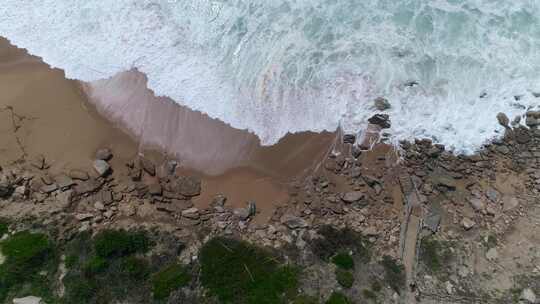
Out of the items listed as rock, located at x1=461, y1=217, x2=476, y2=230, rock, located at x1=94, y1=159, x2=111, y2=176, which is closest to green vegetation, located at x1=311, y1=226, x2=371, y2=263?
rock, located at x1=461, y1=217, x2=476, y2=230

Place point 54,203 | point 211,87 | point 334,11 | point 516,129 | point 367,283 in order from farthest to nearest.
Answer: point 334,11
point 211,87
point 516,129
point 54,203
point 367,283

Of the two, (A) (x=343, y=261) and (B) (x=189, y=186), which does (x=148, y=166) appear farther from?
(A) (x=343, y=261)

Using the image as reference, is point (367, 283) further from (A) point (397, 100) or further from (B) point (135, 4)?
(B) point (135, 4)

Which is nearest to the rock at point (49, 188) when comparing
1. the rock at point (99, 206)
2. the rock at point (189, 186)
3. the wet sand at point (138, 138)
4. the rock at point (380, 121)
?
the wet sand at point (138, 138)

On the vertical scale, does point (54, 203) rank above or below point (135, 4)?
below

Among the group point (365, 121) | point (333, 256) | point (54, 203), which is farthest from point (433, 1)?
point (54, 203)

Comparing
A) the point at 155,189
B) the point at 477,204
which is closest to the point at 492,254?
the point at 477,204

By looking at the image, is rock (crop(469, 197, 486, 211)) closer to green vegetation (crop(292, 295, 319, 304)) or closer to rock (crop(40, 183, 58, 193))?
green vegetation (crop(292, 295, 319, 304))
